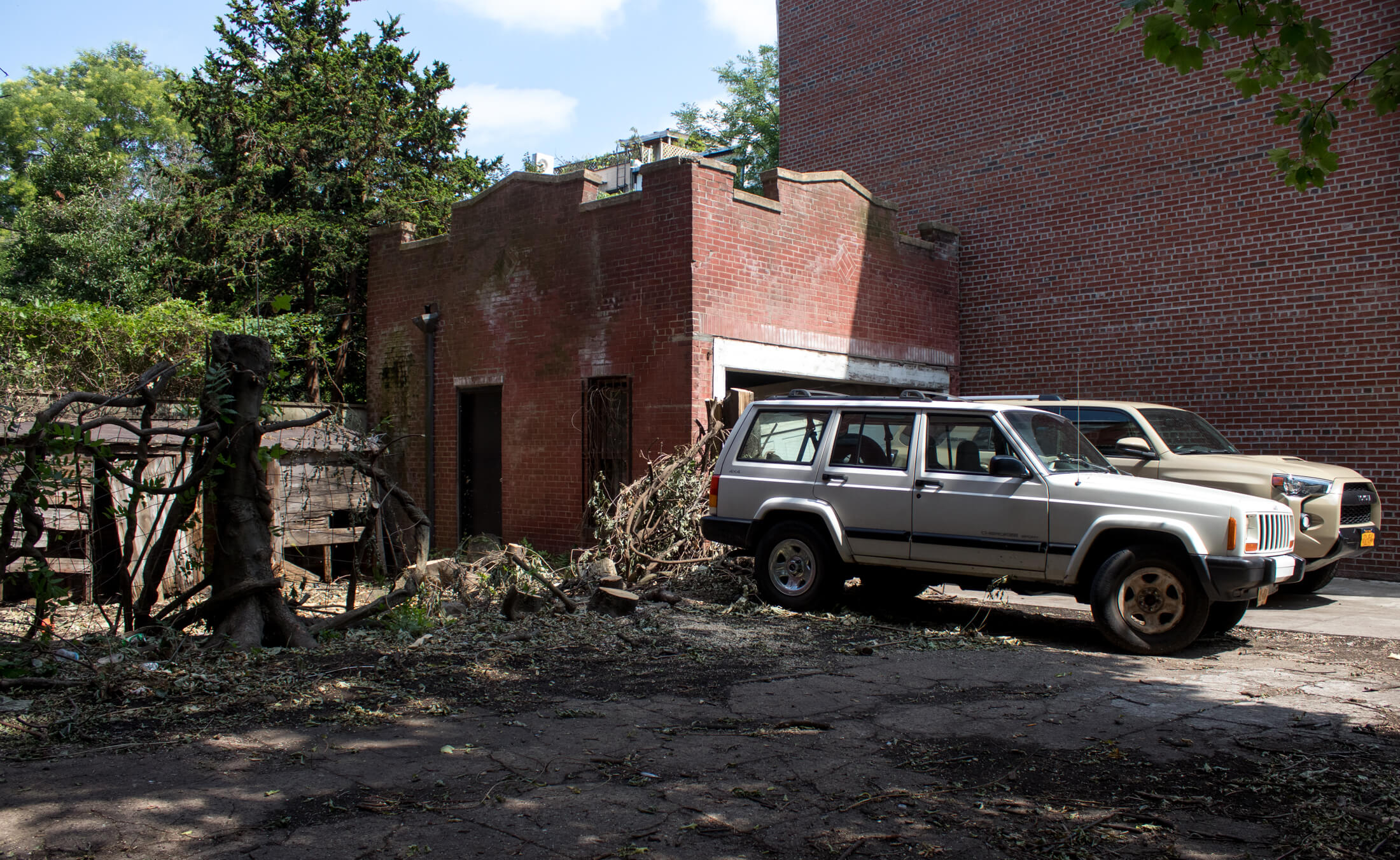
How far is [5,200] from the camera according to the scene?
37.7 metres

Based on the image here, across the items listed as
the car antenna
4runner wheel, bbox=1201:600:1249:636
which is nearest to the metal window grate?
the car antenna

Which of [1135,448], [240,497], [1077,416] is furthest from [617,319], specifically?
[240,497]

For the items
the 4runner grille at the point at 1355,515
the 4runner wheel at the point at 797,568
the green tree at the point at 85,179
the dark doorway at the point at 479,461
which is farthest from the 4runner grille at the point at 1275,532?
the green tree at the point at 85,179

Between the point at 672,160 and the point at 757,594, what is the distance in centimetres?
527

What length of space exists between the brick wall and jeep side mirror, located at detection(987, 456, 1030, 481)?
21.3 feet

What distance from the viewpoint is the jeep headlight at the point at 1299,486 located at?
9.07 m

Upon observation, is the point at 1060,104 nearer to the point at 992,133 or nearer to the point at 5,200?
the point at 992,133

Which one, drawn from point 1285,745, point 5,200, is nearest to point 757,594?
point 1285,745

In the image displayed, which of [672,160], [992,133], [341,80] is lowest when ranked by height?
[672,160]

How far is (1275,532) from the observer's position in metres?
7.14

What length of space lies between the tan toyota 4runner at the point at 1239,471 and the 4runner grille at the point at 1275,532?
5.49 feet

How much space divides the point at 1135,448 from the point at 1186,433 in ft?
2.85

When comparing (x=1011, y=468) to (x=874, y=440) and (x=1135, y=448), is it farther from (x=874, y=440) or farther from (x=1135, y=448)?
(x=1135, y=448)

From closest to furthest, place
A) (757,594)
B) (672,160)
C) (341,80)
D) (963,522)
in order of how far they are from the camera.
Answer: (963,522) → (757,594) → (672,160) → (341,80)
